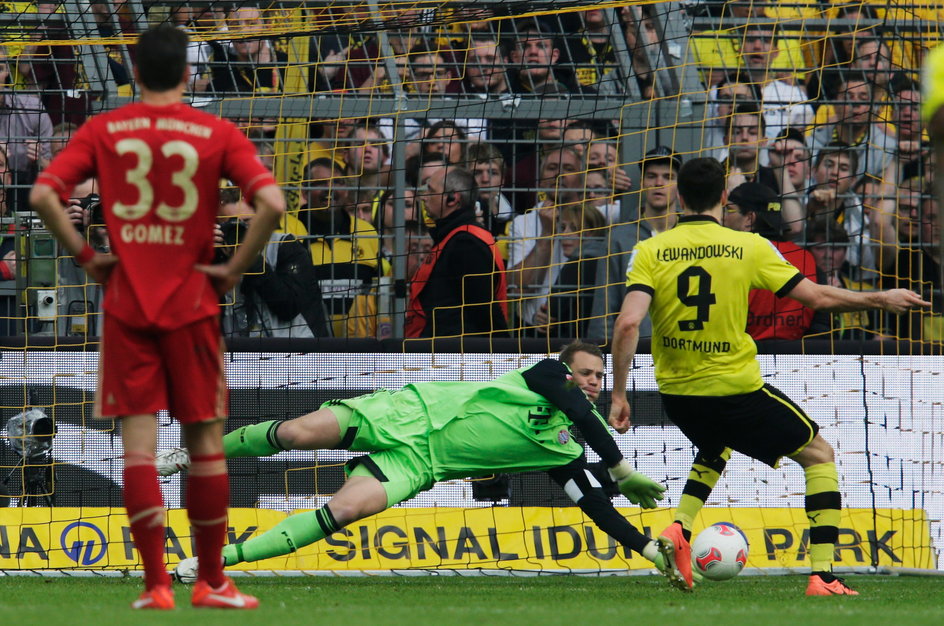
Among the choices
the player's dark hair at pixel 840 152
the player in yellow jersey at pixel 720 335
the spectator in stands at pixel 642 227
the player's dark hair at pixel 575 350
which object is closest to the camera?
Answer: the player in yellow jersey at pixel 720 335

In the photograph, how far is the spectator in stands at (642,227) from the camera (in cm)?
880

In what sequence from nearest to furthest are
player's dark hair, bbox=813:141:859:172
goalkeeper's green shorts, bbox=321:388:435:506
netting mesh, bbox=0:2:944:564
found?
goalkeeper's green shorts, bbox=321:388:435:506 → netting mesh, bbox=0:2:944:564 → player's dark hair, bbox=813:141:859:172

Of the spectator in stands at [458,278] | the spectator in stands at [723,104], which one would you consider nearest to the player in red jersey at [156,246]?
the spectator in stands at [458,278]

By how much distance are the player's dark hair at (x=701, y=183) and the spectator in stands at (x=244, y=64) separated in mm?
3516

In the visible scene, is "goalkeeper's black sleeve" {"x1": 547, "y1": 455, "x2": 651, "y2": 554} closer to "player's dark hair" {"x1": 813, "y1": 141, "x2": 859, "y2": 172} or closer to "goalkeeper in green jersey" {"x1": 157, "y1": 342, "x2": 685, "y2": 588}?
"goalkeeper in green jersey" {"x1": 157, "y1": 342, "x2": 685, "y2": 588}

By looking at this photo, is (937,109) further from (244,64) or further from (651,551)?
(244,64)

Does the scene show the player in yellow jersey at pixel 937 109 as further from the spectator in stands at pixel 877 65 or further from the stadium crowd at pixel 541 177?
the spectator in stands at pixel 877 65

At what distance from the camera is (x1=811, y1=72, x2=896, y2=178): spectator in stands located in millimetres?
8875

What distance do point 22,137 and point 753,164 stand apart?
4832 millimetres

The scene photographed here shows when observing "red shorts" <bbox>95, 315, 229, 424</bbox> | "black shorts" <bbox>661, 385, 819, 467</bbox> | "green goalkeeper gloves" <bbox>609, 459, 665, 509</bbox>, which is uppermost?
"red shorts" <bbox>95, 315, 229, 424</bbox>

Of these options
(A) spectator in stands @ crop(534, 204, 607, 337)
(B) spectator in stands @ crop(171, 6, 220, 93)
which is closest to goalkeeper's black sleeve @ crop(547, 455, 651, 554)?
(A) spectator in stands @ crop(534, 204, 607, 337)

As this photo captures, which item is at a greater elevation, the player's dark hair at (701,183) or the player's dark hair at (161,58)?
the player's dark hair at (161,58)

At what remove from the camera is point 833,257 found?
29.5 ft

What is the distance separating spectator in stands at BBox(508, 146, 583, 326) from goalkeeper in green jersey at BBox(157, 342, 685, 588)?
4.75ft
